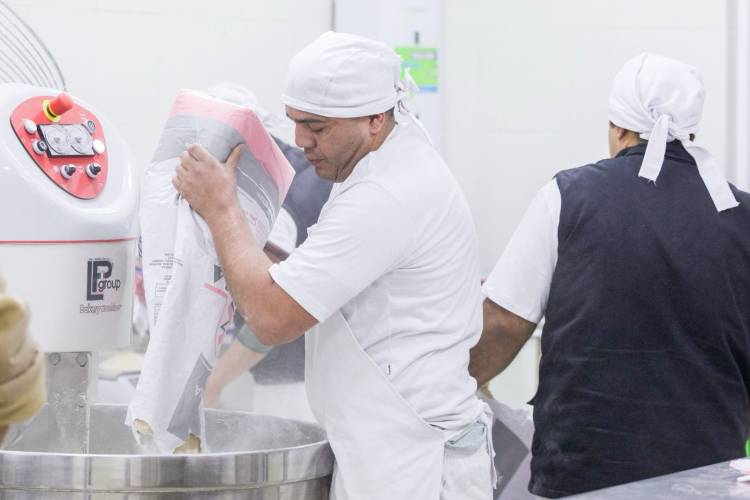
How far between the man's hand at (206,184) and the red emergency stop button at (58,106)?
18cm

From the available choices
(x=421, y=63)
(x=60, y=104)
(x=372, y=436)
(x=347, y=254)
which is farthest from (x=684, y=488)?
(x=421, y=63)

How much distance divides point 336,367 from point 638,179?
0.74 m

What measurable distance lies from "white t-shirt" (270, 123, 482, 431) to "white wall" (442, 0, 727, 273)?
6.44 feet

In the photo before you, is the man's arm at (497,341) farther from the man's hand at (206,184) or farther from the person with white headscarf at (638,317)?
the man's hand at (206,184)

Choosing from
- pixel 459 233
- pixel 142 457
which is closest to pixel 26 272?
pixel 142 457

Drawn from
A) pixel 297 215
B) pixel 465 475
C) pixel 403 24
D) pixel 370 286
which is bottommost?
pixel 465 475

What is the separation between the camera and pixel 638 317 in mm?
2031

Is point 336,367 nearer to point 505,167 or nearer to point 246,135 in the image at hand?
point 246,135

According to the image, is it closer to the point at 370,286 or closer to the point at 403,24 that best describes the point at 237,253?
the point at 370,286

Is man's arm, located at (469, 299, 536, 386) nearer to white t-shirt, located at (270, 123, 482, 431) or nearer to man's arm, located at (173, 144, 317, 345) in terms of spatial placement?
white t-shirt, located at (270, 123, 482, 431)

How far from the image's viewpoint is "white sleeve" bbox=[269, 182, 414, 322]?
160 centimetres

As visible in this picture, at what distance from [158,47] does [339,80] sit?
75.8 inches

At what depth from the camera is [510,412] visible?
2.73 meters

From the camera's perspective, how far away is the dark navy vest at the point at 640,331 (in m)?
2.03
